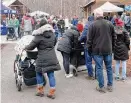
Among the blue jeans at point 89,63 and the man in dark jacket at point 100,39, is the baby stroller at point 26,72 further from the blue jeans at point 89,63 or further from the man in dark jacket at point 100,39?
the blue jeans at point 89,63

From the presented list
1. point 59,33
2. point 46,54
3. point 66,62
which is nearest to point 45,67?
point 46,54

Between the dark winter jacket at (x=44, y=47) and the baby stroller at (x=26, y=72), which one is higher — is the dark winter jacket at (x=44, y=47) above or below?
above

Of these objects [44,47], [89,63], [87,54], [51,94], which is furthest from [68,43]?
[51,94]

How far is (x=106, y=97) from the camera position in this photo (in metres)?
7.23

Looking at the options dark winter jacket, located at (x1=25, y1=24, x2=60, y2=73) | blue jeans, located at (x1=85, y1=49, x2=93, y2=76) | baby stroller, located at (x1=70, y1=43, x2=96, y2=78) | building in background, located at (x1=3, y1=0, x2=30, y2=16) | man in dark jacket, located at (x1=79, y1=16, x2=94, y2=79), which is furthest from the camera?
building in background, located at (x1=3, y1=0, x2=30, y2=16)

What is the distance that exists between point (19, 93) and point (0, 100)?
1.97 feet

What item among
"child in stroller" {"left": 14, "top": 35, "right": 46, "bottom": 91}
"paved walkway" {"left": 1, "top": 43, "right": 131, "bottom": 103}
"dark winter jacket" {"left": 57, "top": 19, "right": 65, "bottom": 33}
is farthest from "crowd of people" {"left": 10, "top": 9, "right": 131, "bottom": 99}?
"dark winter jacket" {"left": 57, "top": 19, "right": 65, "bottom": 33}

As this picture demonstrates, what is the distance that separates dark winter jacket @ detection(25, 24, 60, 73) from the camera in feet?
23.0

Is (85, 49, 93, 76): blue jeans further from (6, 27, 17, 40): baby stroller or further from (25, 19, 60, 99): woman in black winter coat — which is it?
(6, 27, 17, 40): baby stroller

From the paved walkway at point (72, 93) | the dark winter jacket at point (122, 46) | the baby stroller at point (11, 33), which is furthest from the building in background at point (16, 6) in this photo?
the dark winter jacket at point (122, 46)

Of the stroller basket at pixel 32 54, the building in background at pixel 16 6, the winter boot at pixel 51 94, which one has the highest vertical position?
the building in background at pixel 16 6

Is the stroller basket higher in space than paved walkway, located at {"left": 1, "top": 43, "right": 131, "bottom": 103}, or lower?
higher

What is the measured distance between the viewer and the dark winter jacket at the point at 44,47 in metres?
7.01

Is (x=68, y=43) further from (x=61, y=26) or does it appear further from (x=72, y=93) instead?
(x=61, y=26)
